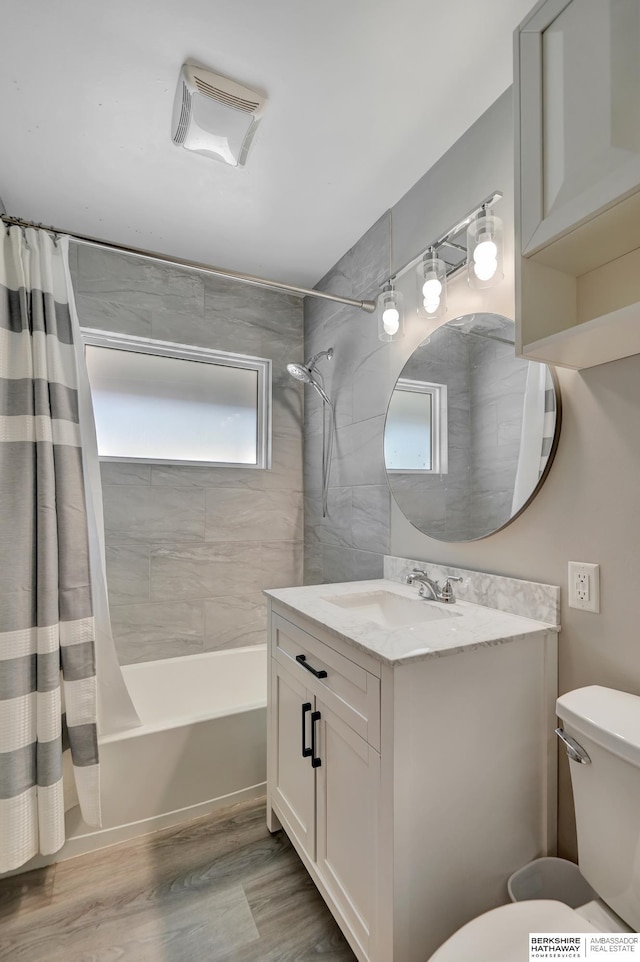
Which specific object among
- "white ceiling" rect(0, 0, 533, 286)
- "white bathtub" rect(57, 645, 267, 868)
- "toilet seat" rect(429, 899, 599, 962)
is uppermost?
"white ceiling" rect(0, 0, 533, 286)

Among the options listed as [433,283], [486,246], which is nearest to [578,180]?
[486,246]

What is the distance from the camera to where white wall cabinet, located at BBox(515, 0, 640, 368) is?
0.85 m

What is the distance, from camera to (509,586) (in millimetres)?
1326

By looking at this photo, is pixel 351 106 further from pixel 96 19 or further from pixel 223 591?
pixel 223 591

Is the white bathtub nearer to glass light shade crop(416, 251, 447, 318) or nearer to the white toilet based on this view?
the white toilet

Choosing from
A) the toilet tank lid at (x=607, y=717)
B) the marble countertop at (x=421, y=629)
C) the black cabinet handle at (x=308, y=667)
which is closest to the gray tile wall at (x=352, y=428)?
the marble countertop at (x=421, y=629)

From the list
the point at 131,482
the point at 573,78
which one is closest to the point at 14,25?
the point at 573,78

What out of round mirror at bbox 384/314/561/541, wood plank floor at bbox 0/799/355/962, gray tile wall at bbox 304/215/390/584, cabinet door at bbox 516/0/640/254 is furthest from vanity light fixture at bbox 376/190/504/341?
wood plank floor at bbox 0/799/355/962

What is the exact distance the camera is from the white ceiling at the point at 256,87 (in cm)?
120

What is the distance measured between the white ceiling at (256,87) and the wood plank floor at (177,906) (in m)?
2.49

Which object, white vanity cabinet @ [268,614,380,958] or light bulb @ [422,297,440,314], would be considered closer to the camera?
white vanity cabinet @ [268,614,380,958]

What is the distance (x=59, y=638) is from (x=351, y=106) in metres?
2.01

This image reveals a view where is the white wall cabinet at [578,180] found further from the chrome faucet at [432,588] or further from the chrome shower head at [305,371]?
the chrome shower head at [305,371]

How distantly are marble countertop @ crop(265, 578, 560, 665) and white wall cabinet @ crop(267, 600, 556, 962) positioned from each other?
0.03m
